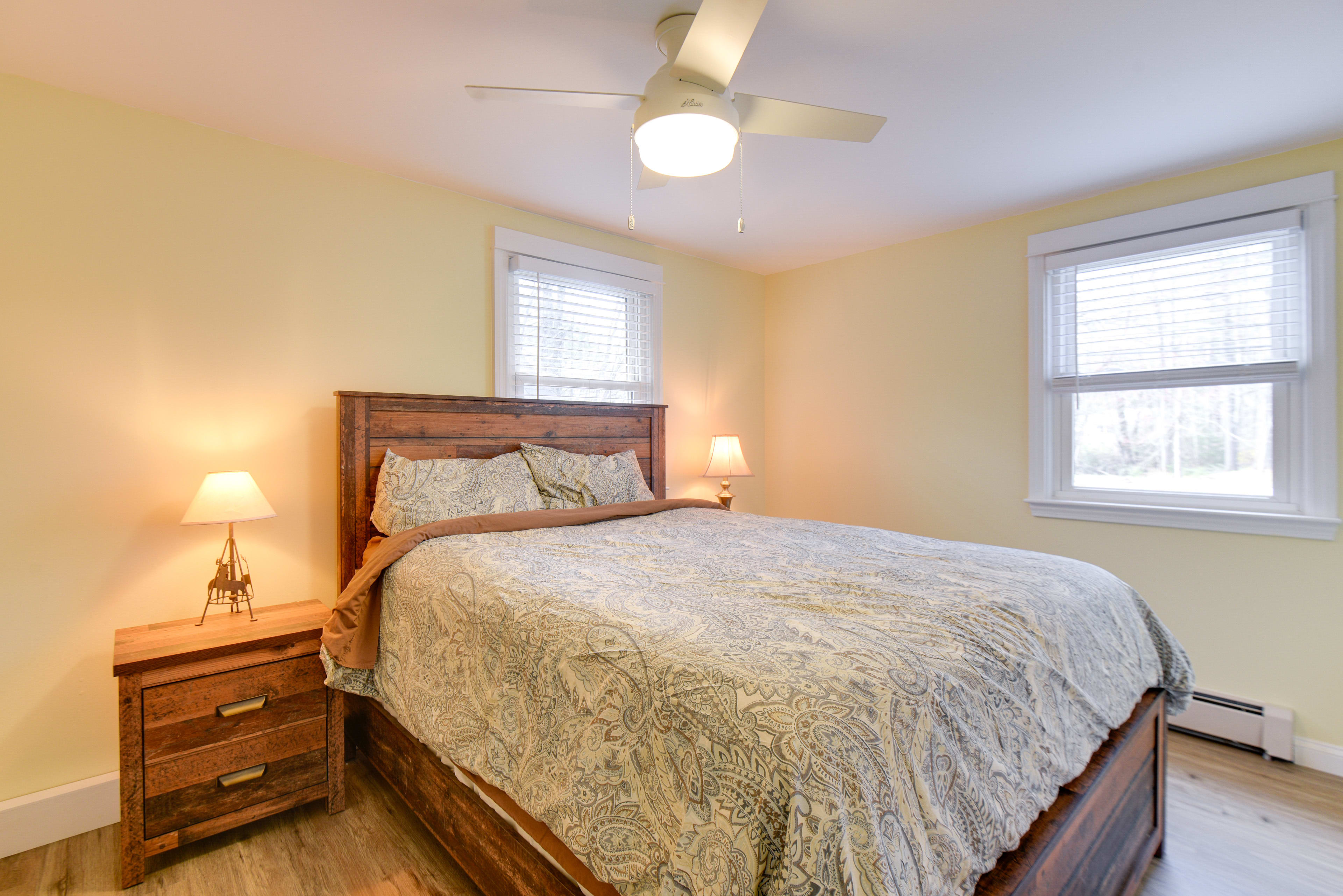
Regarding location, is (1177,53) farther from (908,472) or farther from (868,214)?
(908,472)

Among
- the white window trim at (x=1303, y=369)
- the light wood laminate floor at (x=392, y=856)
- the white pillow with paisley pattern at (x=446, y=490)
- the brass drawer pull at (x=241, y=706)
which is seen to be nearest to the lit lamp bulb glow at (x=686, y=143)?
the white pillow with paisley pattern at (x=446, y=490)

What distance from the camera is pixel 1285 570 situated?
99.5 inches

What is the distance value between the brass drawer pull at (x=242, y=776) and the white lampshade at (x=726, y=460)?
2.59m

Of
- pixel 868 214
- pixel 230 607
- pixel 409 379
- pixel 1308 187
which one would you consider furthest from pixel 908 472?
pixel 230 607

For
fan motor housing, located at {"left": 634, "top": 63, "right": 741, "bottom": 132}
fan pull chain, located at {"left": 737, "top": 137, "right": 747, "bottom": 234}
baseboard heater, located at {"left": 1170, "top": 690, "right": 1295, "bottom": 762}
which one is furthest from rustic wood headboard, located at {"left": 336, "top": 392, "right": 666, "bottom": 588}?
baseboard heater, located at {"left": 1170, "top": 690, "right": 1295, "bottom": 762}

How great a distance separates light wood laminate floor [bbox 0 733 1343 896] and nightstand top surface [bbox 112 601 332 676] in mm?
600

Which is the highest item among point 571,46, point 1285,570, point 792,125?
point 571,46

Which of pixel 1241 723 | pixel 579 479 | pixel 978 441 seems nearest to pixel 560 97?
pixel 579 479

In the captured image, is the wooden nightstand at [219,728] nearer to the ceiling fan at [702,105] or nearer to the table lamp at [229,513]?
the table lamp at [229,513]

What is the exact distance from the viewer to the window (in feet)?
10.2

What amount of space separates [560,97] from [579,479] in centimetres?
165

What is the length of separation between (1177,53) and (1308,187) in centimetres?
116

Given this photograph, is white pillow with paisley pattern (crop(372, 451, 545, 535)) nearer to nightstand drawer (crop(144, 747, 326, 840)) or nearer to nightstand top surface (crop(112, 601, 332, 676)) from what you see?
nightstand top surface (crop(112, 601, 332, 676))

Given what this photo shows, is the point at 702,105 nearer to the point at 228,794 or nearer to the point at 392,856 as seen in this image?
the point at 392,856
